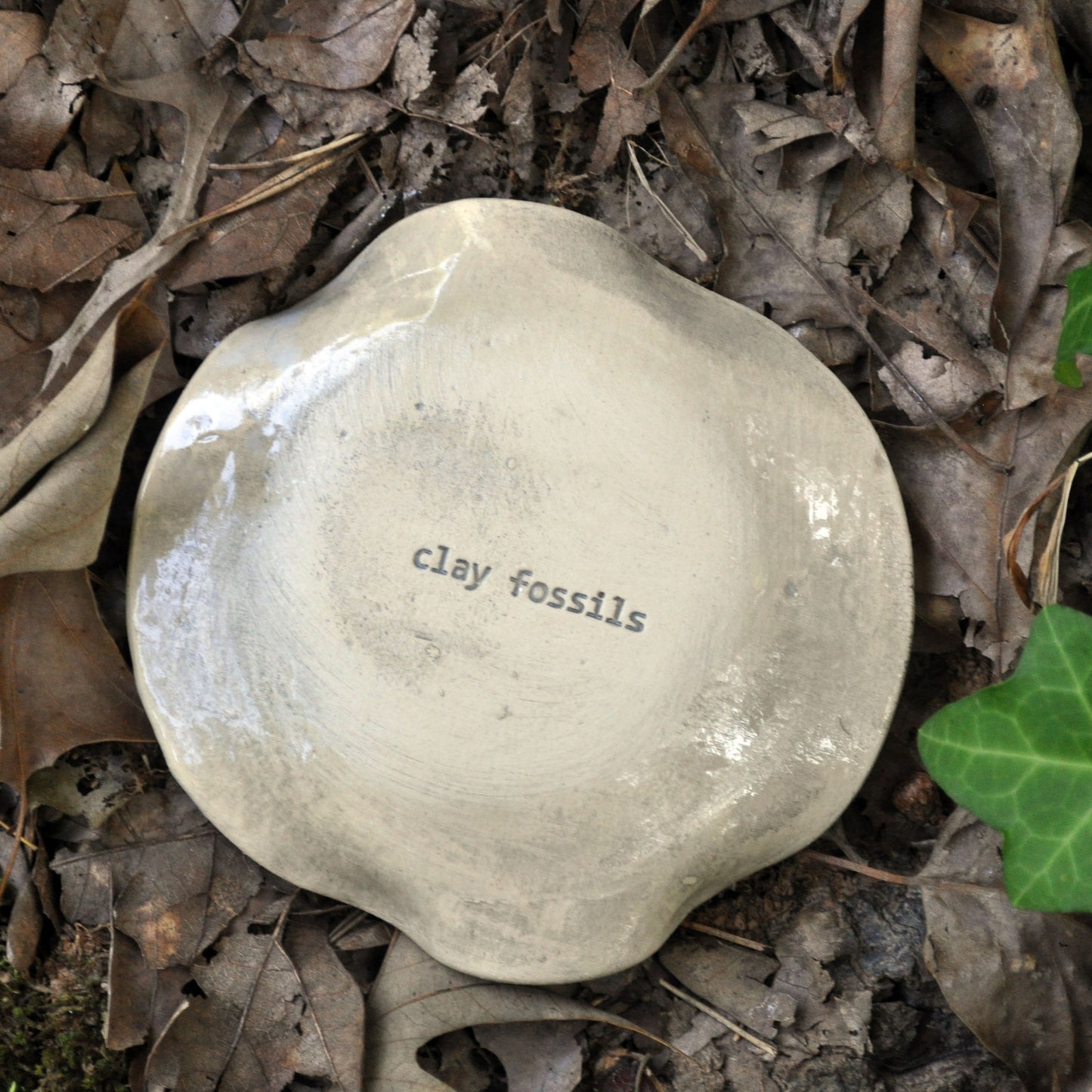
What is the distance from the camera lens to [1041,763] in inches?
52.2

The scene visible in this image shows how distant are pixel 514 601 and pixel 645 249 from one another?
0.72 metres

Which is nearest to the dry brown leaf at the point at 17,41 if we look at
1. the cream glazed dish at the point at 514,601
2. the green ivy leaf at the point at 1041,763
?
the cream glazed dish at the point at 514,601

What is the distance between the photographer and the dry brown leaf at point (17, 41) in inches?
64.2

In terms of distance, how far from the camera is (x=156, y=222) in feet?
5.71

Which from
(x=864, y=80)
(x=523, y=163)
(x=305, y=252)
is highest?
(x=864, y=80)

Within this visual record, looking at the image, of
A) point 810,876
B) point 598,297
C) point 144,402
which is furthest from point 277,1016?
point 598,297

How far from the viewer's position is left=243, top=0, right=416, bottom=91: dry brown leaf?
5.34 feet

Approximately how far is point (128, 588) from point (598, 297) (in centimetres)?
93

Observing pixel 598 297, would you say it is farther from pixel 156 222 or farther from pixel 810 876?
pixel 810 876

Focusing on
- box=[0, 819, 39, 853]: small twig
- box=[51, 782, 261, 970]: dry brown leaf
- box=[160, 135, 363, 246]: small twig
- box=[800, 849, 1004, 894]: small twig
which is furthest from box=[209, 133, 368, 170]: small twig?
box=[800, 849, 1004, 894]: small twig

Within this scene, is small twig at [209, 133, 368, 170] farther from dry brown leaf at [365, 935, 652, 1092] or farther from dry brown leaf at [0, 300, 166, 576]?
dry brown leaf at [365, 935, 652, 1092]

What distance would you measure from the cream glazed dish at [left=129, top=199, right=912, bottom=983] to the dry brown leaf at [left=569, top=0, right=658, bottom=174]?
0.28m

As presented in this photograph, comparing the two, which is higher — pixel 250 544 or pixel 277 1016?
pixel 250 544

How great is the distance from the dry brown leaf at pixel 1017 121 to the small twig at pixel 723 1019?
125 centimetres
